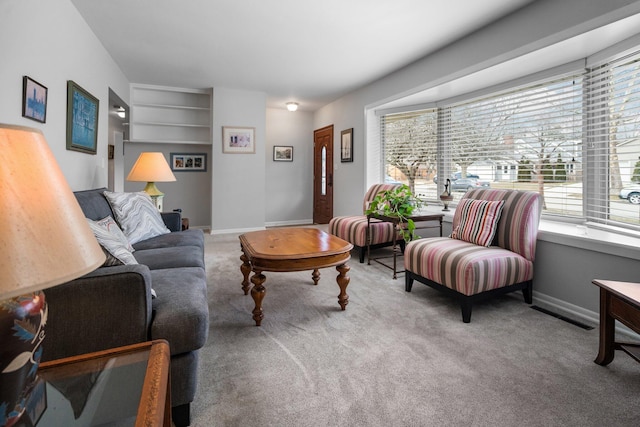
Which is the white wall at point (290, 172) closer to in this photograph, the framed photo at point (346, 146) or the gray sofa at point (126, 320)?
the framed photo at point (346, 146)

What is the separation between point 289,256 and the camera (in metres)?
2.29

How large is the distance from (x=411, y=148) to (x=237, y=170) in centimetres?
294

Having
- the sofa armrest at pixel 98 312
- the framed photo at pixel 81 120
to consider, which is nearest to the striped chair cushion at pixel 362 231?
the framed photo at pixel 81 120

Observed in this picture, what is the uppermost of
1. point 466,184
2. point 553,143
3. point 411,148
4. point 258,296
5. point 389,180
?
point 411,148

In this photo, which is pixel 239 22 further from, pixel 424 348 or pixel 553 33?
pixel 424 348

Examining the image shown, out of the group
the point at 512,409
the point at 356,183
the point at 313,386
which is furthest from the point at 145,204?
the point at 356,183

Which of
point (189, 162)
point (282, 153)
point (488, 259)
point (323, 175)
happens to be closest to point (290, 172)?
point (282, 153)

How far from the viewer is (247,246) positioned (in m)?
2.60

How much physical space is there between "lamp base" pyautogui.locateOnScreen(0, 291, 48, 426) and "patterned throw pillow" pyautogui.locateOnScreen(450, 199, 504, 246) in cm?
291

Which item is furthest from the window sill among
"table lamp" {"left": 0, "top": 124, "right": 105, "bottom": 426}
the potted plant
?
"table lamp" {"left": 0, "top": 124, "right": 105, "bottom": 426}

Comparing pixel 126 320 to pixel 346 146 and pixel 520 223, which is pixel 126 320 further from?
pixel 346 146

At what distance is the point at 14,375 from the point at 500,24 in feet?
12.7

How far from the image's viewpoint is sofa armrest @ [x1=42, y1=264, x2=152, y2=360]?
49.7 inches

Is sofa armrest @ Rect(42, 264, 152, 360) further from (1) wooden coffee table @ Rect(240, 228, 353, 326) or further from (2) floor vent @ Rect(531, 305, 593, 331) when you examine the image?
(2) floor vent @ Rect(531, 305, 593, 331)
